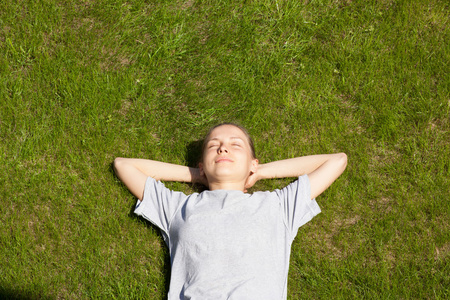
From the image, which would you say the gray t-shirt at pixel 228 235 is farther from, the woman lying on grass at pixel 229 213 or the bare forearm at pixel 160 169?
the bare forearm at pixel 160 169

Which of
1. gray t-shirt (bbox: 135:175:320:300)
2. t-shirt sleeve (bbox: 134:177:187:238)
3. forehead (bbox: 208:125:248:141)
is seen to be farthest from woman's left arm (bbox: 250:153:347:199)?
t-shirt sleeve (bbox: 134:177:187:238)

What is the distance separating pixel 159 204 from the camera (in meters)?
3.83

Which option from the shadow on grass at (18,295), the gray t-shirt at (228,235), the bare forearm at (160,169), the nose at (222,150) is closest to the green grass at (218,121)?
the shadow on grass at (18,295)

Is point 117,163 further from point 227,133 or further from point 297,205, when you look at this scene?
point 297,205

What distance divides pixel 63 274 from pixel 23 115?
1.69m

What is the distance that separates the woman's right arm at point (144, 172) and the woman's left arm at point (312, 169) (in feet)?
2.01

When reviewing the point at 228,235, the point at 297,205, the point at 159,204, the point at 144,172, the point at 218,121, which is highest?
the point at 218,121

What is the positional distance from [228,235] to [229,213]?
201 millimetres

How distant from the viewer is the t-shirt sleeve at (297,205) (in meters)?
3.71

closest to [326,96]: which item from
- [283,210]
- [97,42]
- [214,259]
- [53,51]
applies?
[283,210]

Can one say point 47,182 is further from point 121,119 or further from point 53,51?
point 53,51

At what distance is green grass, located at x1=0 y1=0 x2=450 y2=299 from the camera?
13.0 ft

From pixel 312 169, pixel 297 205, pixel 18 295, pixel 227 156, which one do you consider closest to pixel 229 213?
pixel 227 156

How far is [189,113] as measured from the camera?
4.42 meters
